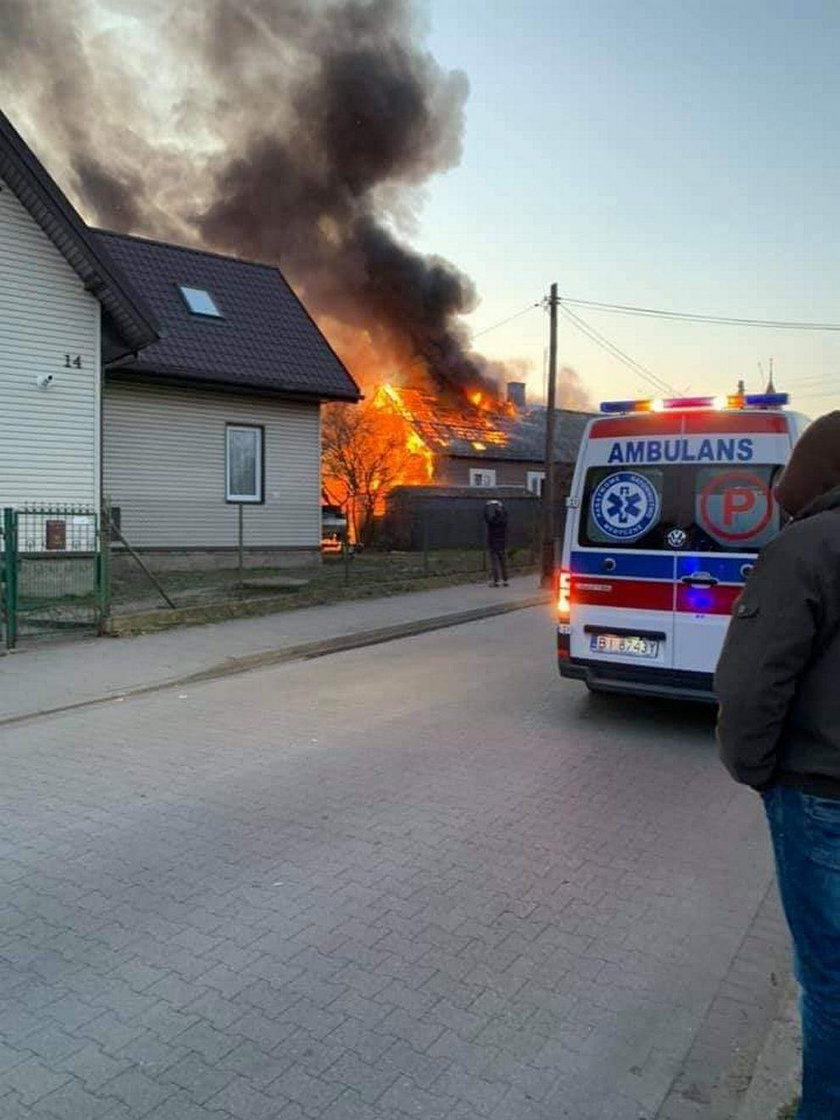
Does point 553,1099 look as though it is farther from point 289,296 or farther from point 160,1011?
point 289,296

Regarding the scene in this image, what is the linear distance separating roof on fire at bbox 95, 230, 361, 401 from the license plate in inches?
489

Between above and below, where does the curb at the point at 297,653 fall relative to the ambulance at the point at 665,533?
below

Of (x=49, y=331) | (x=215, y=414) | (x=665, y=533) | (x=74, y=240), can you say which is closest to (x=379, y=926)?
(x=665, y=533)

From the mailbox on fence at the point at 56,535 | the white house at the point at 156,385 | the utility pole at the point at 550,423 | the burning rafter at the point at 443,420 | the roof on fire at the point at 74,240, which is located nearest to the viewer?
the mailbox on fence at the point at 56,535

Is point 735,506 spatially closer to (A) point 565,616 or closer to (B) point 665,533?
(B) point 665,533

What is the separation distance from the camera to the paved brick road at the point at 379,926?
2.70 metres

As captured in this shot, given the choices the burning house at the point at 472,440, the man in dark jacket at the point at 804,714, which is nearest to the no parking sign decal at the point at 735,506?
the man in dark jacket at the point at 804,714

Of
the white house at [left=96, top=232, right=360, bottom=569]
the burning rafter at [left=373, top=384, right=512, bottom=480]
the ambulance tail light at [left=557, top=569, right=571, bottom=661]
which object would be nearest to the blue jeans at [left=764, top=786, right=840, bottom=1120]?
the ambulance tail light at [left=557, top=569, right=571, bottom=661]

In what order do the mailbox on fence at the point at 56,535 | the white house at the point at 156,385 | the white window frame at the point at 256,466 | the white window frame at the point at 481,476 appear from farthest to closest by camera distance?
the white window frame at the point at 481,476 → the white window frame at the point at 256,466 → the white house at the point at 156,385 → the mailbox on fence at the point at 56,535

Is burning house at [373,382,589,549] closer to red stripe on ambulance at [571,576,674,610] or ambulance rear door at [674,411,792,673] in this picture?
red stripe on ambulance at [571,576,674,610]

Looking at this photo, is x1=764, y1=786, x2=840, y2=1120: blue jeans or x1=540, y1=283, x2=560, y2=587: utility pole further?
x1=540, y1=283, x2=560, y2=587: utility pole

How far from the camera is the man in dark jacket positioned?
2.01 meters

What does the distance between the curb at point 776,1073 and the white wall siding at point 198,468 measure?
15294 mm

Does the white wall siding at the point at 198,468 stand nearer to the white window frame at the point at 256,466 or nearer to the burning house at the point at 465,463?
the white window frame at the point at 256,466
